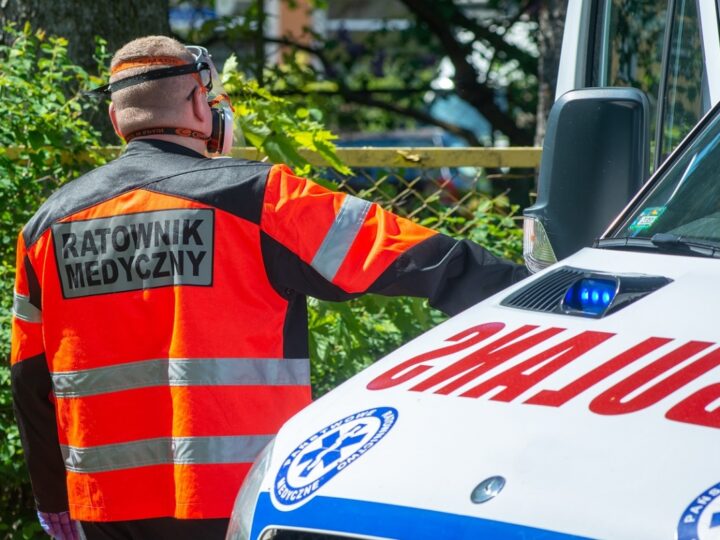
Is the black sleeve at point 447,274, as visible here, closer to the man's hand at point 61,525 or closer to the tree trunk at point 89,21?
the man's hand at point 61,525

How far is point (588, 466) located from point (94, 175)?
155cm

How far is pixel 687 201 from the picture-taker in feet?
8.21

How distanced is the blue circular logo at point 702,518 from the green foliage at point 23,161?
2930mm

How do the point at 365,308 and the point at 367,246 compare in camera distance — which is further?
the point at 365,308

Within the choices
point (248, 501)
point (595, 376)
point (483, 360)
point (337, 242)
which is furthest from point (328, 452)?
point (337, 242)

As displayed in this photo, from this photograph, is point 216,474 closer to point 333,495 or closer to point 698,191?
point 333,495

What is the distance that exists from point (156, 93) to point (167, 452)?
2.72 feet

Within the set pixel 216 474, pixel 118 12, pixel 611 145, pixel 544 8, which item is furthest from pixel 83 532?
pixel 544 8

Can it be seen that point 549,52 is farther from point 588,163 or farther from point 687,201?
point 687,201

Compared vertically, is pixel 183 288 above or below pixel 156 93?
below

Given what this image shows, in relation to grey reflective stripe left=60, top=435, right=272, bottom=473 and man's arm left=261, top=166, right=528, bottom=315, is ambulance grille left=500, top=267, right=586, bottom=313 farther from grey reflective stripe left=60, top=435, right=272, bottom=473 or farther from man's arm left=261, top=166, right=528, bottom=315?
grey reflective stripe left=60, top=435, right=272, bottom=473

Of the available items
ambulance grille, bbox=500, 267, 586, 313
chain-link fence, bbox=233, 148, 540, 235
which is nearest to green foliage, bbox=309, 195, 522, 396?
chain-link fence, bbox=233, 148, 540, 235

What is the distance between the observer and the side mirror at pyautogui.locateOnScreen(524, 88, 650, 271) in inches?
107

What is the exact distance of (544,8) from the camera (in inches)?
276
